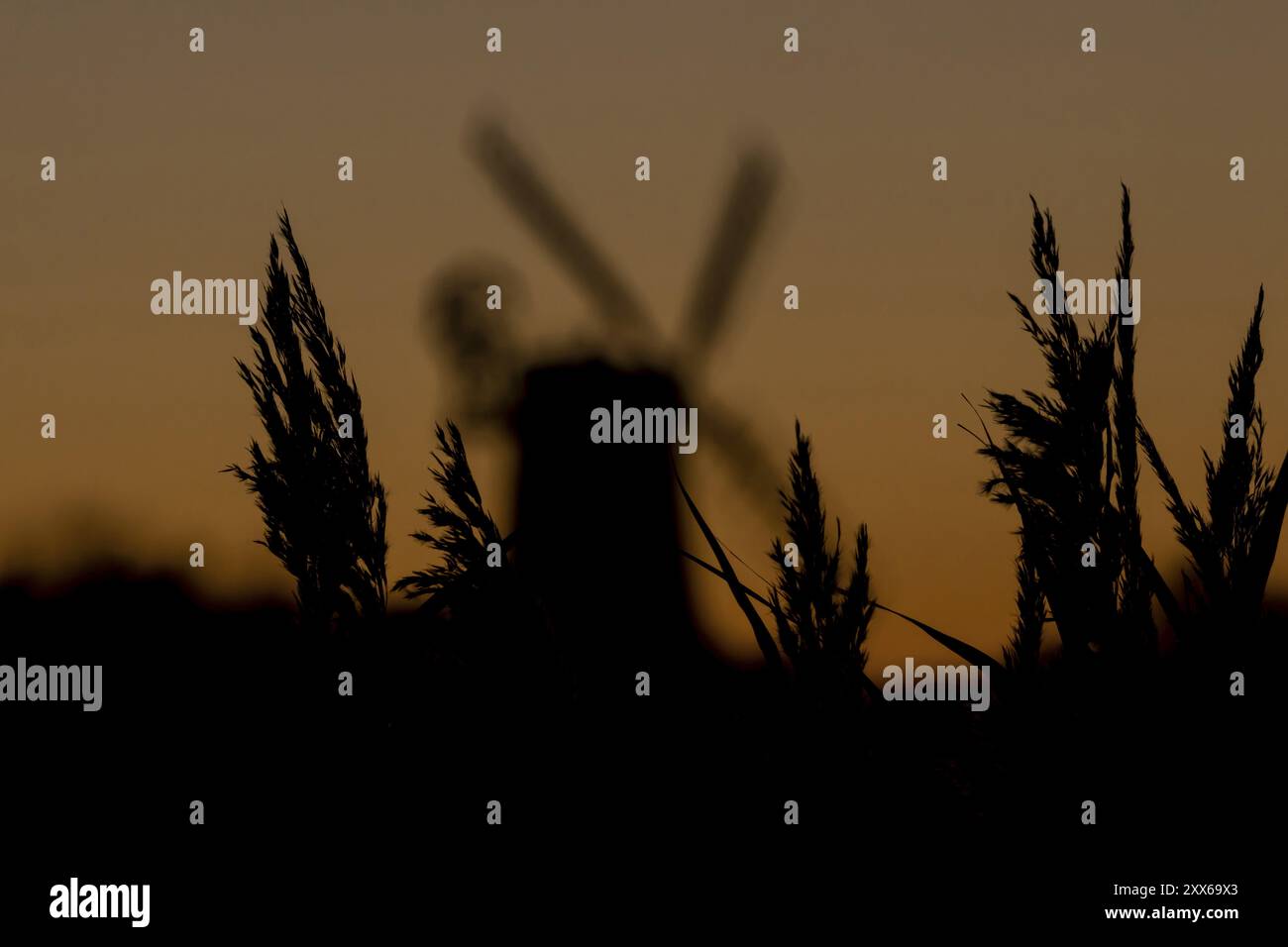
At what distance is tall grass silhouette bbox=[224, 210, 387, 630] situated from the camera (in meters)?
3.40

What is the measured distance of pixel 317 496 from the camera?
3.40 meters

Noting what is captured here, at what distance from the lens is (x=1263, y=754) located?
305 cm

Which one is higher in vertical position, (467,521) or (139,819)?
(467,521)

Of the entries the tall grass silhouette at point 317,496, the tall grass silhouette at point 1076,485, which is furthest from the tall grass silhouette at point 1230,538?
the tall grass silhouette at point 317,496

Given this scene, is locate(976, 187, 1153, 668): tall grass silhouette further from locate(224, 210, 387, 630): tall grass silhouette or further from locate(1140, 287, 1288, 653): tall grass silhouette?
locate(224, 210, 387, 630): tall grass silhouette

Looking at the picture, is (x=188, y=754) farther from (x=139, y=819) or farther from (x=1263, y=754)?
(x=139, y=819)

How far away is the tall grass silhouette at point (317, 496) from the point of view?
11.2 feet

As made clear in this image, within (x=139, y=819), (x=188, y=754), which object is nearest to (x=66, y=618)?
(x=139, y=819)

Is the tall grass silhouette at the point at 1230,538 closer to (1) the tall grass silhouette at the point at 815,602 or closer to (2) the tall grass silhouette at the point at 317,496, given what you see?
(1) the tall grass silhouette at the point at 815,602

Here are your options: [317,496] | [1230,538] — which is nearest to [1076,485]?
[1230,538]

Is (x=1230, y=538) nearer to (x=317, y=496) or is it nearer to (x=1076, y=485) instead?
(x=1076, y=485)

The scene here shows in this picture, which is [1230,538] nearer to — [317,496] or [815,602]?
[815,602]

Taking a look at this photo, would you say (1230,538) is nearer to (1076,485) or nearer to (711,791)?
(1076,485)

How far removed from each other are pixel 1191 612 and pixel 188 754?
2886 mm
